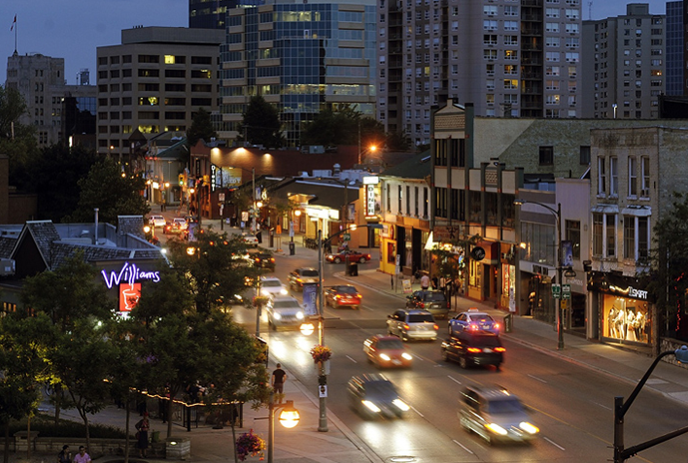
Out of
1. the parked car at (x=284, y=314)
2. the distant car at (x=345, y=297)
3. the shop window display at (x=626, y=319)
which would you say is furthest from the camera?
the distant car at (x=345, y=297)

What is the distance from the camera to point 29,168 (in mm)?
95562

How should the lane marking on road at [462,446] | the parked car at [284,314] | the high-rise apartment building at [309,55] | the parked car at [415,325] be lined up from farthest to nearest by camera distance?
the high-rise apartment building at [309,55] → the parked car at [284,314] → the parked car at [415,325] → the lane marking on road at [462,446]

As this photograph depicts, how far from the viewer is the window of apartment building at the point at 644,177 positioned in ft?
167

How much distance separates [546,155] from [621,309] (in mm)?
21968

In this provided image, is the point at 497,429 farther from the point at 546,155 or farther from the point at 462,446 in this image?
the point at 546,155

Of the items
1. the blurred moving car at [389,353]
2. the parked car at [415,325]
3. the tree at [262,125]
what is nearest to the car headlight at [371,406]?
the blurred moving car at [389,353]

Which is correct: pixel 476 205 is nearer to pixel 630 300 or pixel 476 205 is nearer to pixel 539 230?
pixel 539 230

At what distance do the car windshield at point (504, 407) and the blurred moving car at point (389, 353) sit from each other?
1361cm

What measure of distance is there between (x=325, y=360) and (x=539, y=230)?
92.5 feet

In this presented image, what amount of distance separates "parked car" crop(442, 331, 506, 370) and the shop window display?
9.03 metres

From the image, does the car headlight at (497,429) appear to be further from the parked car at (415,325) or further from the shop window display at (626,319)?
the parked car at (415,325)

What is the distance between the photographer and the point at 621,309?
53031mm

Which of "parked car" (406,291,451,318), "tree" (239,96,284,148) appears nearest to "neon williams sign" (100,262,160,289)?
"parked car" (406,291,451,318)

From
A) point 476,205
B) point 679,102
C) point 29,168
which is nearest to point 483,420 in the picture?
point 476,205
